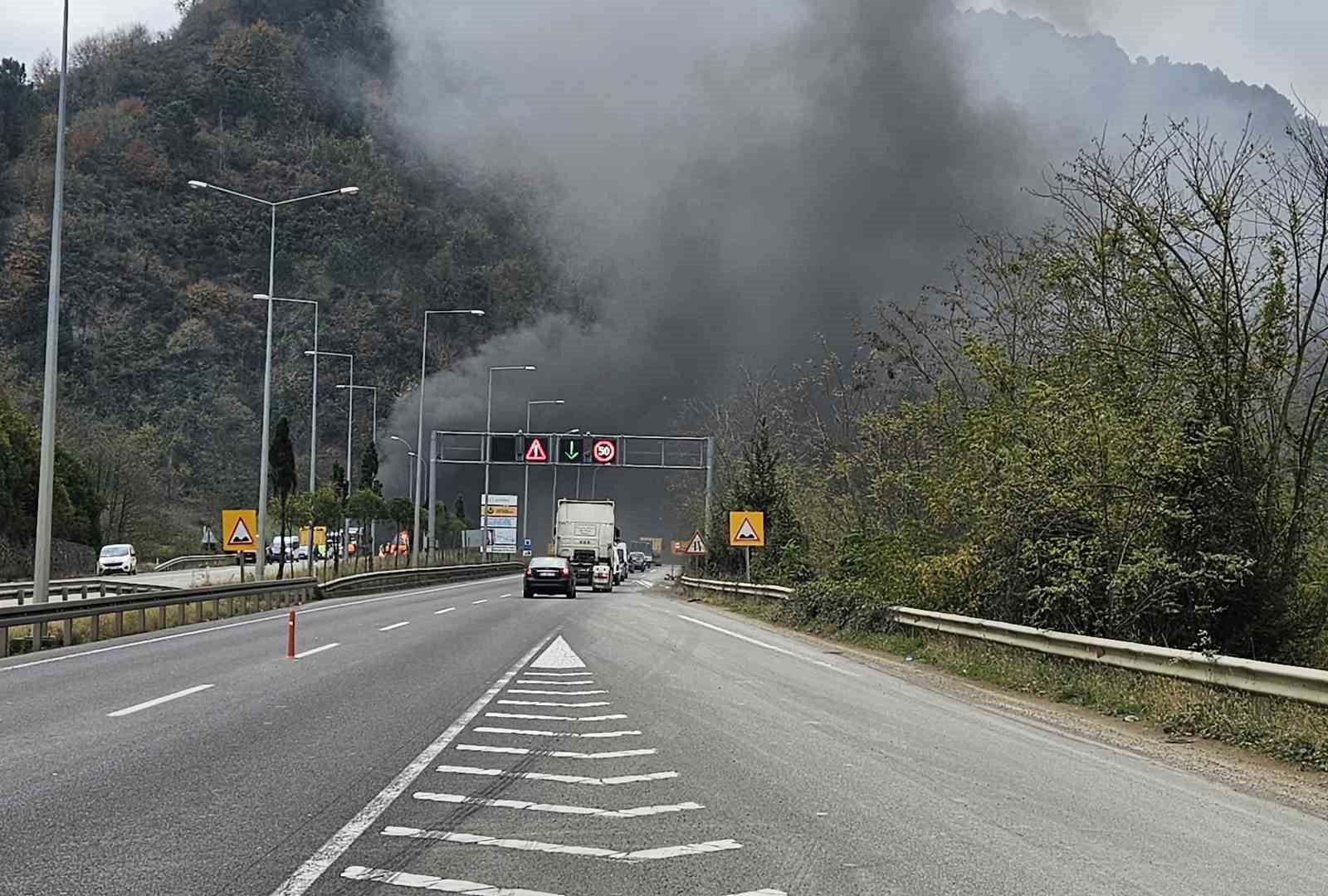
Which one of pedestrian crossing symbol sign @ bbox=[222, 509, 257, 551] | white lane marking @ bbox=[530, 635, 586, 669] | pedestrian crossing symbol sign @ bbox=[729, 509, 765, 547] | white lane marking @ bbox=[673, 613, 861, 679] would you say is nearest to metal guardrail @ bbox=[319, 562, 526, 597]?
pedestrian crossing symbol sign @ bbox=[222, 509, 257, 551]

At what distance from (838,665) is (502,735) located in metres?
10.3

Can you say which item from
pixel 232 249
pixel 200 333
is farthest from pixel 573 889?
pixel 232 249

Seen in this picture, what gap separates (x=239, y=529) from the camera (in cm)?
3956

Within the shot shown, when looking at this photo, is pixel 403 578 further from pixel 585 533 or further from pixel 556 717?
pixel 556 717

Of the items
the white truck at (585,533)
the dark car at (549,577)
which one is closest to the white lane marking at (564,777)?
the dark car at (549,577)

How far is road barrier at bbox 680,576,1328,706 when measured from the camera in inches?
483

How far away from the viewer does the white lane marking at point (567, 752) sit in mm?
10844

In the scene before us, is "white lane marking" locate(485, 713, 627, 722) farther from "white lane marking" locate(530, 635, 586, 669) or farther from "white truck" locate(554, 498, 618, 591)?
"white truck" locate(554, 498, 618, 591)

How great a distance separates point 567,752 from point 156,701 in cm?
528

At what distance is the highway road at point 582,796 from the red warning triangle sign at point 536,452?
47.5 m

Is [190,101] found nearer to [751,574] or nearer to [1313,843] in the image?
[751,574]

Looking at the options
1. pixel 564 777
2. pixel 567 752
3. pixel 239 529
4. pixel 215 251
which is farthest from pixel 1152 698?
pixel 215 251

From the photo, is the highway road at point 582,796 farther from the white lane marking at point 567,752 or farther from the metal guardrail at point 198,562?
the metal guardrail at point 198,562

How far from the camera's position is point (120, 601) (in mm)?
25812
